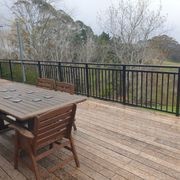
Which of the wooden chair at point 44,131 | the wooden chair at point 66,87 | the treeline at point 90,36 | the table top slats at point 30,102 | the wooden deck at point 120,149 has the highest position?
the treeline at point 90,36

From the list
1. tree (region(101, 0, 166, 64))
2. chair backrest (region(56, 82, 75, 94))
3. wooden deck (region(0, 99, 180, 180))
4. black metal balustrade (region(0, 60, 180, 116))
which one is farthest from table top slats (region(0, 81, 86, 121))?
tree (region(101, 0, 166, 64))

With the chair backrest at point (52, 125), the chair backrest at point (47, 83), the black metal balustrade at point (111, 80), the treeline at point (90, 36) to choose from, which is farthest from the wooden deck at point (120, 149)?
the treeline at point (90, 36)

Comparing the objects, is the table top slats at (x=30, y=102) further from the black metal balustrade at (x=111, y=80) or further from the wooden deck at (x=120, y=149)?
the black metal balustrade at (x=111, y=80)

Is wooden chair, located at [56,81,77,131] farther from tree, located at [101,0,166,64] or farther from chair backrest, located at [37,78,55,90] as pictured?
tree, located at [101,0,166,64]

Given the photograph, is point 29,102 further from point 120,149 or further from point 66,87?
point 120,149

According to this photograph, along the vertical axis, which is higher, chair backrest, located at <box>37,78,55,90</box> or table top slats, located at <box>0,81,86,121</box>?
chair backrest, located at <box>37,78,55,90</box>

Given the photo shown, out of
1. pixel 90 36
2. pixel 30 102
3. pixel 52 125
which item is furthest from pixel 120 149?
pixel 90 36

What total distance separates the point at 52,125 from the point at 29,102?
70 centimetres

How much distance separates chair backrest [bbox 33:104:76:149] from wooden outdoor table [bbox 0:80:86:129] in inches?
9.6

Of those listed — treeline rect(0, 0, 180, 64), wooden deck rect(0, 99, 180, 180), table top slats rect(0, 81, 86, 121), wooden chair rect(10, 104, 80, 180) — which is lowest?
wooden deck rect(0, 99, 180, 180)

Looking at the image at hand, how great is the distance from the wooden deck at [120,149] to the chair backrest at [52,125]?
0.41m

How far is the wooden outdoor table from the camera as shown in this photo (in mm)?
2095

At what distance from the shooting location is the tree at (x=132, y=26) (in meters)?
9.16

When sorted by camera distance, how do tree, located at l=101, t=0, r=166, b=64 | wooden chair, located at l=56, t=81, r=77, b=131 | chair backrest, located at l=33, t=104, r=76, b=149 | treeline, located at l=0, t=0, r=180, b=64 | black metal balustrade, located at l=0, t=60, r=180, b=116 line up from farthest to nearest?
treeline, located at l=0, t=0, r=180, b=64 < tree, located at l=101, t=0, r=166, b=64 < black metal balustrade, located at l=0, t=60, r=180, b=116 < wooden chair, located at l=56, t=81, r=77, b=131 < chair backrest, located at l=33, t=104, r=76, b=149
